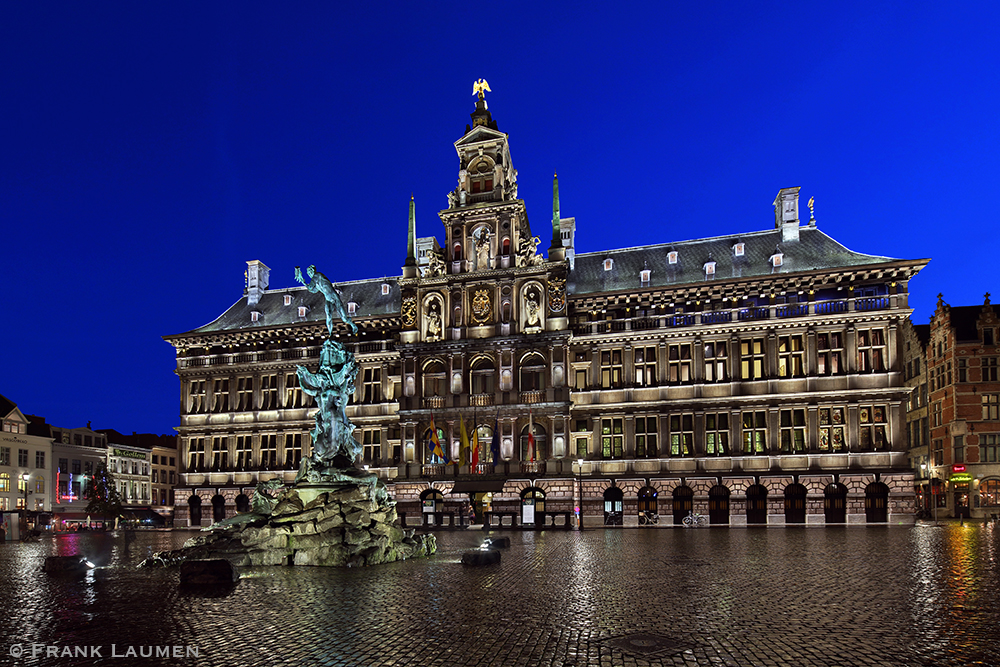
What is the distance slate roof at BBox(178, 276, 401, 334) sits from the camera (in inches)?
2507

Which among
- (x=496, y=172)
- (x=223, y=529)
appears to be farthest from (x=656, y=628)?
(x=496, y=172)

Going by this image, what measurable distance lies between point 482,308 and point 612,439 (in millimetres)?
13230

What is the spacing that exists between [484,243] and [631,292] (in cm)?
1148

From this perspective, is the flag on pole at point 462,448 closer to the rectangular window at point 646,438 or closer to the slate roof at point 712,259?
the rectangular window at point 646,438

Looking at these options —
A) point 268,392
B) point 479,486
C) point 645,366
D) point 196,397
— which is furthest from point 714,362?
point 196,397

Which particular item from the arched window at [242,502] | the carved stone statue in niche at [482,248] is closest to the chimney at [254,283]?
the arched window at [242,502]

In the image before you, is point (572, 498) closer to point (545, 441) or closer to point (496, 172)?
point (545, 441)

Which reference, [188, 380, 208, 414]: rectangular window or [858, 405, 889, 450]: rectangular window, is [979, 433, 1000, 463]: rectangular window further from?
[188, 380, 208, 414]: rectangular window

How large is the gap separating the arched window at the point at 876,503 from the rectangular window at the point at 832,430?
10.3 feet

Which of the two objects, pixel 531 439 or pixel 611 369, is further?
pixel 611 369

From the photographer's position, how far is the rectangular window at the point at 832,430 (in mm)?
50375

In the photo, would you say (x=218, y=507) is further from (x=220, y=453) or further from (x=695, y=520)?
(x=695, y=520)

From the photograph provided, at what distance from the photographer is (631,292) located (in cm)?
5434

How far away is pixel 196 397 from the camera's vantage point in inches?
2552
